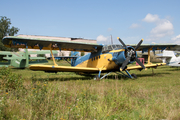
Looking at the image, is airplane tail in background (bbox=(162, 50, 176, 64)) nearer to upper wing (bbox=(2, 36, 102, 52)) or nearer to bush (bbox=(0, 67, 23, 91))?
upper wing (bbox=(2, 36, 102, 52))

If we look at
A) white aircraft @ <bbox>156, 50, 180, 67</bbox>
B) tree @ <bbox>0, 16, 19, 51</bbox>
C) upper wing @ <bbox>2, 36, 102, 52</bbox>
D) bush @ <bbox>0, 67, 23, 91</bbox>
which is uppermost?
tree @ <bbox>0, 16, 19, 51</bbox>

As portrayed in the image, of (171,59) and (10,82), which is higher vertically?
(171,59)

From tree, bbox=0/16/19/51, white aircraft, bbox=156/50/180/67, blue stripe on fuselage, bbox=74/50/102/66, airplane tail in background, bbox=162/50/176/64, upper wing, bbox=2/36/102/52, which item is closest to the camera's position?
upper wing, bbox=2/36/102/52

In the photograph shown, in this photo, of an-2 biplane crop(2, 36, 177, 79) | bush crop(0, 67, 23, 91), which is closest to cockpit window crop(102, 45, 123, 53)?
an-2 biplane crop(2, 36, 177, 79)

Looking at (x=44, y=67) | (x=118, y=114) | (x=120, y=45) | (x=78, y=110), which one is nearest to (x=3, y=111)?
(x=78, y=110)

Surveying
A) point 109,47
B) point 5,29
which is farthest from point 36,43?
point 5,29

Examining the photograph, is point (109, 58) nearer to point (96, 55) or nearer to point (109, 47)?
point (109, 47)

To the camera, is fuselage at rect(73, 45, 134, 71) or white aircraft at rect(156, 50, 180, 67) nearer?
fuselage at rect(73, 45, 134, 71)

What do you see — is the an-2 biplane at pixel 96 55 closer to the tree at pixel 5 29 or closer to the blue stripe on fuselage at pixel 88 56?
the blue stripe on fuselage at pixel 88 56

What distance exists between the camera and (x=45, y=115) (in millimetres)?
3070

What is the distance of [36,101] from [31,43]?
23.7 feet

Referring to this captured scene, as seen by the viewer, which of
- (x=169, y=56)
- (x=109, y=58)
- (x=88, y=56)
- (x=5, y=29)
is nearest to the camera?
(x=109, y=58)

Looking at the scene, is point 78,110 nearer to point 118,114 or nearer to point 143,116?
point 118,114

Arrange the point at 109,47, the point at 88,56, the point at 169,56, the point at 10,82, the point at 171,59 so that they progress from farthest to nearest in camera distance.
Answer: the point at 169,56 < the point at 171,59 < the point at 88,56 < the point at 109,47 < the point at 10,82
